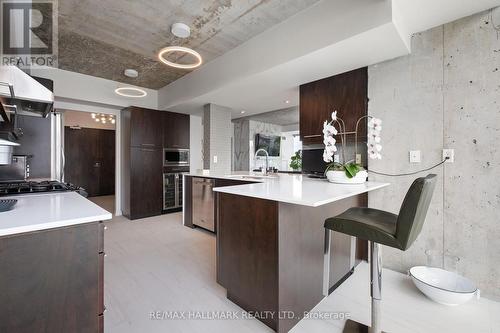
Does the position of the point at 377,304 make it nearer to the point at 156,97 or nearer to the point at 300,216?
the point at 300,216

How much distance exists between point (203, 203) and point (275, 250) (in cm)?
236

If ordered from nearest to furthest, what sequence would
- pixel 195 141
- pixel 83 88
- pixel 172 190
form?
1. pixel 83 88
2. pixel 172 190
3. pixel 195 141

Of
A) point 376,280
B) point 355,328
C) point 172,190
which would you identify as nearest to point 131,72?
point 172,190

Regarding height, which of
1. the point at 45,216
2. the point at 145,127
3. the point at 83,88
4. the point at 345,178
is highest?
the point at 83,88

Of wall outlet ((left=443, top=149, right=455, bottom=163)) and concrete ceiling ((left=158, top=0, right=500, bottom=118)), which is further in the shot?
wall outlet ((left=443, top=149, right=455, bottom=163))

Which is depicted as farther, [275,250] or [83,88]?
[83,88]

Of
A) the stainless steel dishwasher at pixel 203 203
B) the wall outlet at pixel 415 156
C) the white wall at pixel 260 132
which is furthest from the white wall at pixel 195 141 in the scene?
the wall outlet at pixel 415 156

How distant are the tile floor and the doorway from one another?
4.83 metres

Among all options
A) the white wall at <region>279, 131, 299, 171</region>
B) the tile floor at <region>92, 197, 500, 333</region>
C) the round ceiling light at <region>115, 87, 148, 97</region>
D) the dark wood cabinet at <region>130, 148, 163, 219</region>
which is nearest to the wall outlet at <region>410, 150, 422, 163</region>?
the tile floor at <region>92, 197, 500, 333</region>

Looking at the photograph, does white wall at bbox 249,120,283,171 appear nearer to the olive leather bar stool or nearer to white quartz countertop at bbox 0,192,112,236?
the olive leather bar stool

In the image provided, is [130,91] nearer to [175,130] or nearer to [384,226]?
[175,130]

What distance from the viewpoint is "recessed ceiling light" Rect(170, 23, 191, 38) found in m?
2.47

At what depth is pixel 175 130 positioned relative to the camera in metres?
4.95

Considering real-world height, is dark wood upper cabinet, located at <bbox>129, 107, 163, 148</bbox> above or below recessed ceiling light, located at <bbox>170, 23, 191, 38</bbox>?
below
